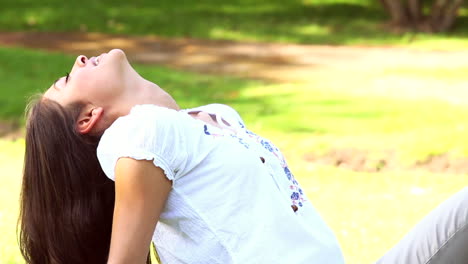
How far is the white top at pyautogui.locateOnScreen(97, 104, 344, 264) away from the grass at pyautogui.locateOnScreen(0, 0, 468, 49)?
11405 mm

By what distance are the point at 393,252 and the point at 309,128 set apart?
16.9 ft

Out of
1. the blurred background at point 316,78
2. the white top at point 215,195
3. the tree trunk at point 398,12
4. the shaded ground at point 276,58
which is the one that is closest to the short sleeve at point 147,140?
the white top at point 215,195

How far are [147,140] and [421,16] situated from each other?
44.1ft

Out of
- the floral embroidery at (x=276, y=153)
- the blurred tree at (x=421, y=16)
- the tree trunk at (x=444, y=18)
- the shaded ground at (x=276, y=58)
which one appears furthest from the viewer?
the blurred tree at (x=421, y=16)

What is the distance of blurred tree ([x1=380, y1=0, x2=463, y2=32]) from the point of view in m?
14.5

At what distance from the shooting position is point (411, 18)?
14.8 meters

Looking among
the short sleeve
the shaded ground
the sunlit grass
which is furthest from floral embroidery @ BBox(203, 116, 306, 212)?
the shaded ground

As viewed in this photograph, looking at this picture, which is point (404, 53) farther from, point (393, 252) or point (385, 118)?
point (393, 252)

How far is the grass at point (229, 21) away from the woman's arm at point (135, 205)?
38.0ft

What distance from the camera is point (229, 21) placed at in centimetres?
1494

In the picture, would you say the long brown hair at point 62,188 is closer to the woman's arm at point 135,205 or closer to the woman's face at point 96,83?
the woman's face at point 96,83

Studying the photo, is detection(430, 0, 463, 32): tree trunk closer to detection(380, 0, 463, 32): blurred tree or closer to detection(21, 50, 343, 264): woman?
detection(380, 0, 463, 32): blurred tree

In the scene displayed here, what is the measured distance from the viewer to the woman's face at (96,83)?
86.4 inches

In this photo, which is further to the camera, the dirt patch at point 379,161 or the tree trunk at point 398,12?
the tree trunk at point 398,12
